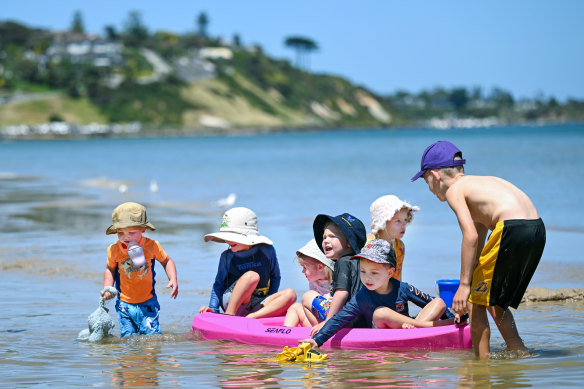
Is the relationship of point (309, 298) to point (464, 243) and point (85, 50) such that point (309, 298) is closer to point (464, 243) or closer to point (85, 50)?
point (464, 243)

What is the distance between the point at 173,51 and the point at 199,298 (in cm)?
16067

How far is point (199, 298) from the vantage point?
8.82 metres

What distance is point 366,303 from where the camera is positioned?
614cm

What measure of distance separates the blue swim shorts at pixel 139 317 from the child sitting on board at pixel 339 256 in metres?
1.33

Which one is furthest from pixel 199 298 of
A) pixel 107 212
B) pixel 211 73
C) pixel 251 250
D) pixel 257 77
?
pixel 257 77

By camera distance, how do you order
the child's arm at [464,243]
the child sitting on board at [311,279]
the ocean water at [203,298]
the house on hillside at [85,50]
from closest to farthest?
the child's arm at [464,243] < the ocean water at [203,298] < the child sitting on board at [311,279] < the house on hillside at [85,50]

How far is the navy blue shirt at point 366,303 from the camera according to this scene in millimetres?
6118

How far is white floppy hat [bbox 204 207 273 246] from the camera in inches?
272

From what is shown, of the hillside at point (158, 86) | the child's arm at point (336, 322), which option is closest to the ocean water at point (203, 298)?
the child's arm at point (336, 322)

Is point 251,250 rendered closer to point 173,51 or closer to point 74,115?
point 74,115

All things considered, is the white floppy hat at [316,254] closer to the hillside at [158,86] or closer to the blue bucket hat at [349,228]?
the blue bucket hat at [349,228]

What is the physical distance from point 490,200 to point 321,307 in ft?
5.60

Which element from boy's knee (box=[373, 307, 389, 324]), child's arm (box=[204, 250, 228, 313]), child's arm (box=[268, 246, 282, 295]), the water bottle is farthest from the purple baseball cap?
the water bottle

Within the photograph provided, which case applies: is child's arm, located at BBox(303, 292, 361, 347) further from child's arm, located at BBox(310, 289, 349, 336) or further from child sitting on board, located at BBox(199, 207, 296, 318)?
child sitting on board, located at BBox(199, 207, 296, 318)
